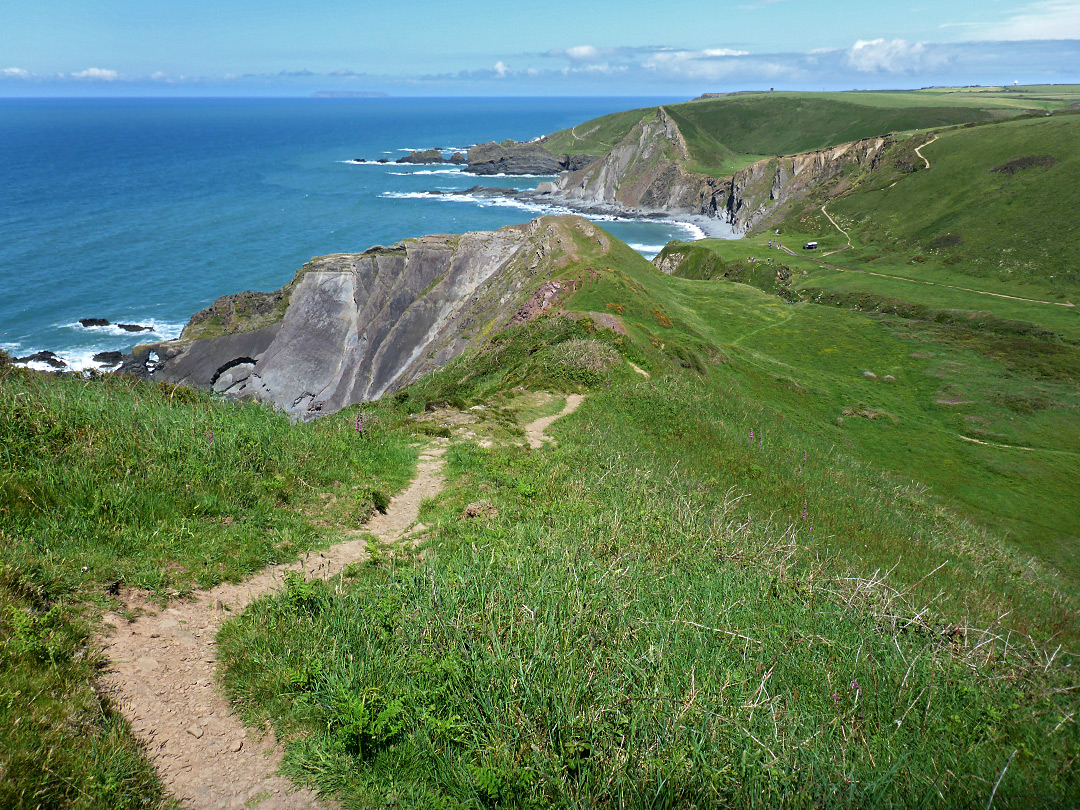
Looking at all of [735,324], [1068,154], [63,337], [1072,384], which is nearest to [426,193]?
[63,337]

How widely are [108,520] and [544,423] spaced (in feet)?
44.4

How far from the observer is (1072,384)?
50219 millimetres

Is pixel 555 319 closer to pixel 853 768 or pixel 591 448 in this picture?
pixel 591 448

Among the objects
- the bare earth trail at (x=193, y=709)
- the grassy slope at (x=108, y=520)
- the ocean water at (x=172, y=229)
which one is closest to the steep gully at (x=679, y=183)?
the ocean water at (x=172, y=229)

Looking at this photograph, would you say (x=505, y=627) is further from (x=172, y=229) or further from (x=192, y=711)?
(x=172, y=229)

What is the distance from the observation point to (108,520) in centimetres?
764

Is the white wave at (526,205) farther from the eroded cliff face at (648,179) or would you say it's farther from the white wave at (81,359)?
the white wave at (81,359)

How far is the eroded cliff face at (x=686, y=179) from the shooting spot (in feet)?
447

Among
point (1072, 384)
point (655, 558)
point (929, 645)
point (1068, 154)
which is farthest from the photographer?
point (1068, 154)

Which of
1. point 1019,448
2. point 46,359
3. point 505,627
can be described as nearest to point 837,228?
point 1019,448

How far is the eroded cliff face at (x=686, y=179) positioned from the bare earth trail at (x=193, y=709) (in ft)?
469

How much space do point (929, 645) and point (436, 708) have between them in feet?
20.0

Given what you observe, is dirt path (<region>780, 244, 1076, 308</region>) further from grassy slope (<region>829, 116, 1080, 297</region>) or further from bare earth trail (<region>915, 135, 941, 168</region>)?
bare earth trail (<region>915, 135, 941, 168</region>)

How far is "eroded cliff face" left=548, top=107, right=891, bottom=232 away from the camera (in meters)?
136
